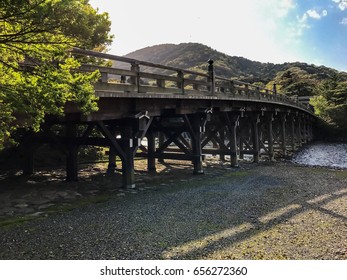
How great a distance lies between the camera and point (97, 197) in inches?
397

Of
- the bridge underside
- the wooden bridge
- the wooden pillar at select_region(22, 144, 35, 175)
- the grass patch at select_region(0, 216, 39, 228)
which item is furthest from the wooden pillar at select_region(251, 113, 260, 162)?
the grass patch at select_region(0, 216, 39, 228)

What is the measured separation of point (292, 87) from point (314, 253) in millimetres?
69525

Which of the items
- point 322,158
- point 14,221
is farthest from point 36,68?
point 322,158

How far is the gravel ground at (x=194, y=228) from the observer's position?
560cm

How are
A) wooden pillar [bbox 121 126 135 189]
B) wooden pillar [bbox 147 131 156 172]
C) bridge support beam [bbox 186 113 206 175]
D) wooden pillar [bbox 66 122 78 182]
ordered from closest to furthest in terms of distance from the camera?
wooden pillar [bbox 121 126 135 189]
wooden pillar [bbox 66 122 78 182]
bridge support beam [bbox 186 113 206 175]
wooden pillar [bbox 147 131 156 172]

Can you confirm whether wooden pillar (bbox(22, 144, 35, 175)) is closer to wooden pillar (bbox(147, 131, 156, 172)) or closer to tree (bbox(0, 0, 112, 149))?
wooden pillar (bbox(147, 131, 156, 172))

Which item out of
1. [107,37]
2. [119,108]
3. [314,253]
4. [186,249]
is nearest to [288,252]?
[314,253]

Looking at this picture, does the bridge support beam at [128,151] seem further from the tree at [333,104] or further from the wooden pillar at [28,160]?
the tree at [333,104]

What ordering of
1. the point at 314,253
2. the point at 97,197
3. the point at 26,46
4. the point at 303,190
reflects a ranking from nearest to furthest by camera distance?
the point at 26,46 < the point at 314,253 < the point at 97,197 < the point at 303,190

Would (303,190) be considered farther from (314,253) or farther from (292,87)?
(292,87)

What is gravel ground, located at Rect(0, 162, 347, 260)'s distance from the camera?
5602 mm

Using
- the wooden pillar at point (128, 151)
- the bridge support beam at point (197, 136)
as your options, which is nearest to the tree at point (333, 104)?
the bridge support beam at point (197, 136)

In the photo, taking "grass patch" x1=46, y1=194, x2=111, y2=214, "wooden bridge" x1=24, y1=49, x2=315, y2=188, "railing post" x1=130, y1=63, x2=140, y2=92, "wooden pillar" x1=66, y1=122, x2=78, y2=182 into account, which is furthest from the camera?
"wooden pillar" x1=66, y1=122, x2=78, y2=182

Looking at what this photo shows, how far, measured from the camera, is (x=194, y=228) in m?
6.96
